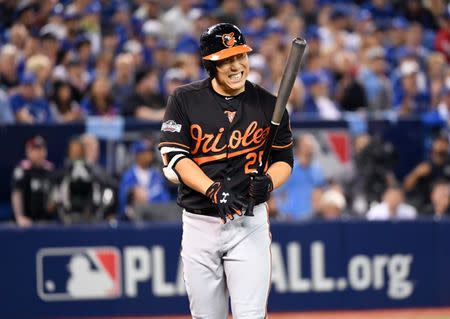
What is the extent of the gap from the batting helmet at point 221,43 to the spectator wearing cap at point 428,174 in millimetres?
6650

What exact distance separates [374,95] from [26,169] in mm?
4982

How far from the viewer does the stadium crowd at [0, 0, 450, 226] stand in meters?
10.7

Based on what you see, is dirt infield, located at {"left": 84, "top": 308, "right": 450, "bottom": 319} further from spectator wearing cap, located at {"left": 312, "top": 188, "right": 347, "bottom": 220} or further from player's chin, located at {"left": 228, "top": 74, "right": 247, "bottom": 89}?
player's chin, located at {"left": 228, "top": 74, "right": 247, "bottom": 89}

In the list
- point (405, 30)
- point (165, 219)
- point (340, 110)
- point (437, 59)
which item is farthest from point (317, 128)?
point (405, 30)

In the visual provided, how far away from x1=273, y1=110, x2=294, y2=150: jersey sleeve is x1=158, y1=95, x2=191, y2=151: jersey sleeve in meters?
0.49

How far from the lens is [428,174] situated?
11.8 meters

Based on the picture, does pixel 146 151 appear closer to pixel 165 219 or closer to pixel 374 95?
pixel 165 219

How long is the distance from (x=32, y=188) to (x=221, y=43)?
560cm

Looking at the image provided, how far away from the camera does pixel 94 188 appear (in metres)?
10.4

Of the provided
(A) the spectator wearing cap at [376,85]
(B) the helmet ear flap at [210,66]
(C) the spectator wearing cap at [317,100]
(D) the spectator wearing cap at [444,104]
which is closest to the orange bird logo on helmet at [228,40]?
(B) the helmet ear flap at [210,66]

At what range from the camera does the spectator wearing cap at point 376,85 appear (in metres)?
13.5

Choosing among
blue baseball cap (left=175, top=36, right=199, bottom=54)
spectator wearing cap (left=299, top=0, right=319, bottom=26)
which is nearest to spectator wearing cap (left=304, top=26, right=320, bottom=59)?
spectator wearing cap (left=299, top=0, right=319, bottom=26)

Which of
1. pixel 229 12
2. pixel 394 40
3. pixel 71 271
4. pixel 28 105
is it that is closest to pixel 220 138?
pixel 71 271

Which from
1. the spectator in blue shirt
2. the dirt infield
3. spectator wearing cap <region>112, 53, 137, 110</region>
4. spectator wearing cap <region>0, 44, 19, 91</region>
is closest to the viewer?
the dirt infield
